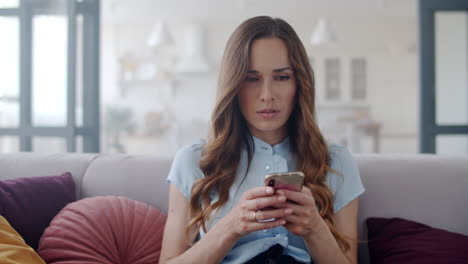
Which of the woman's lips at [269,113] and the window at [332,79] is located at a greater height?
the window at [332,79]

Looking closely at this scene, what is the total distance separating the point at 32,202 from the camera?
4.10 ft

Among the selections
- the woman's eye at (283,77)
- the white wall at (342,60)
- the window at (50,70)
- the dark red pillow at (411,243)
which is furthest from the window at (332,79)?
the woman's eye at (283,77)

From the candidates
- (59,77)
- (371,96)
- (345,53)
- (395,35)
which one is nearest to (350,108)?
(371,96)

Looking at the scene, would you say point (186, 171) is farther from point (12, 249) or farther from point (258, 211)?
point (12, 249)

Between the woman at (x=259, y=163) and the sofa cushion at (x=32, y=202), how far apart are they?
1.30 feet

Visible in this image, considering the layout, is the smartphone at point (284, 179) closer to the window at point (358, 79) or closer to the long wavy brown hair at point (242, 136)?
the long wavy brown hair at point (242, 136)

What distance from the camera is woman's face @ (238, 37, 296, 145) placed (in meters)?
1.17

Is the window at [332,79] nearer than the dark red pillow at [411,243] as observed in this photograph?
No

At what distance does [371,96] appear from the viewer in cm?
784

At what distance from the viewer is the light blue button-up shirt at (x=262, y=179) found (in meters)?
1.15

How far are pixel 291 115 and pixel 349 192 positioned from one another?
0.30m

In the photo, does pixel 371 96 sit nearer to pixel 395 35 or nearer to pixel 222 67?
pixel 395 35

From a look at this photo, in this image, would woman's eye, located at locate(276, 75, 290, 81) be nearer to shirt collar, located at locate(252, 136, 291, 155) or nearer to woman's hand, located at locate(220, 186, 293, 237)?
shirt collar, located at locate(252, 136, 291, 155)

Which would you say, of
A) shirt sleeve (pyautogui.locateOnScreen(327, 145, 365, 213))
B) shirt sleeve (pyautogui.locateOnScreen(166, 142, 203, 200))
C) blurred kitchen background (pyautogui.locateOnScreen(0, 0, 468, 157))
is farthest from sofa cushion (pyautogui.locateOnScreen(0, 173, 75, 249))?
blurred kitchen background (pyautogui.locateOnScreen(0, 0, 468, 157))
